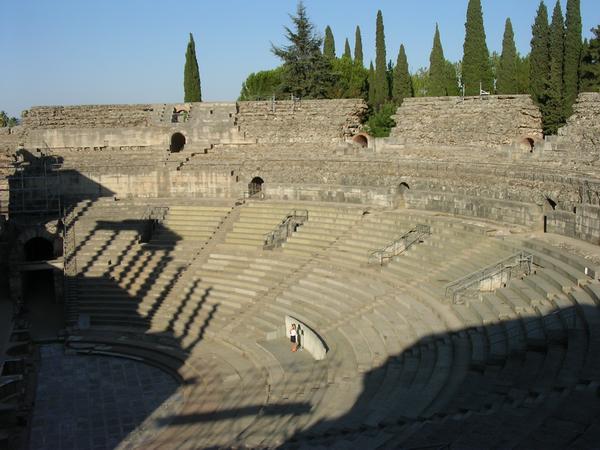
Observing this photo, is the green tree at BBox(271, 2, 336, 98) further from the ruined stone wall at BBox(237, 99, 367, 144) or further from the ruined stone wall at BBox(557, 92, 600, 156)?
the ruined stone wall at BBox(557, 92, 600, 156)

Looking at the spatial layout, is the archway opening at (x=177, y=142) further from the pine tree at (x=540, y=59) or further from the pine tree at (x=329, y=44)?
the pine tree at (x=329, y=44)

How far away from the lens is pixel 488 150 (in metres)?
22.5

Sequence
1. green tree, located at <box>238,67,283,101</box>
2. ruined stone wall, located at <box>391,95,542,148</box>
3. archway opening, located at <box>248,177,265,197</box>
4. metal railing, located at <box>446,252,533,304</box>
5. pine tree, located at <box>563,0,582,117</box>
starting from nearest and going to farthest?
metal railing, located at <box>446,252,533,304</box>
ruined stone wall, located at <box>391,95,542,148</box>
pine tree, located at <box>563,0,582,117</box>
archway opening, located at <box>248,177,265,197</box>
green tree, located at <box>238,67,283,101</box>

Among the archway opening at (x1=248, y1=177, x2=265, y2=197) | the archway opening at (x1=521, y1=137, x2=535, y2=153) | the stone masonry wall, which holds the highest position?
the stone masonry wall

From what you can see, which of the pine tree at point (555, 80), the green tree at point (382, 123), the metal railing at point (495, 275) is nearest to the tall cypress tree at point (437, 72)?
the green tree at point (382, 123)

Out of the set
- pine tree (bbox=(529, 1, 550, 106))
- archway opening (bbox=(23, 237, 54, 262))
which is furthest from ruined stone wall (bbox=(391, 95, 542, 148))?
archway opening (bbox=(23, 237, 54, 262))

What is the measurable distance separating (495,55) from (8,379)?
2101 inches

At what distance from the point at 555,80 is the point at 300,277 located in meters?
12.3

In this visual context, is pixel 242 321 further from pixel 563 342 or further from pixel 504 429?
pixel 504 429

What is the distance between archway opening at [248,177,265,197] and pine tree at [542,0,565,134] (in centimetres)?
1072

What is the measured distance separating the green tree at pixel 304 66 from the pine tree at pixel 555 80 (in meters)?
12.6

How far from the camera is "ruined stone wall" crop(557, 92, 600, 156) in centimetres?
1938

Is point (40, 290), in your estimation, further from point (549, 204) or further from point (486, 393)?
point (486, 393)

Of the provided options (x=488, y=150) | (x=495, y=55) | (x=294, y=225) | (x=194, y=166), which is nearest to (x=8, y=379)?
(x=294, y=225)
